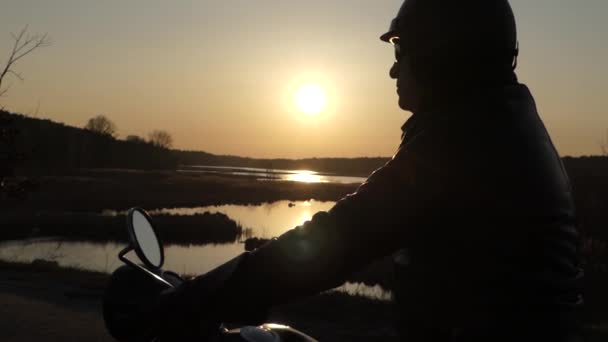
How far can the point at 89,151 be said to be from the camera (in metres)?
126

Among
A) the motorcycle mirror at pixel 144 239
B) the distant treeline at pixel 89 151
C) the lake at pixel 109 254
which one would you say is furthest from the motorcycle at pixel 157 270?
the distant treeline at pixel 89 151

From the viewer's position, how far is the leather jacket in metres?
1.22

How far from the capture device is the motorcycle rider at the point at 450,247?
123 centimetres

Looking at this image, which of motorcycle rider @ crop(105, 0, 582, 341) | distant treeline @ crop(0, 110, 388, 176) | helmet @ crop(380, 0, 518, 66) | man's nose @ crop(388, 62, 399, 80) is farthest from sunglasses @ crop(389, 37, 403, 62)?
distant treeline @ crop(0, 110, 388, 176)

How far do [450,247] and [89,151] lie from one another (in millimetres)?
135248

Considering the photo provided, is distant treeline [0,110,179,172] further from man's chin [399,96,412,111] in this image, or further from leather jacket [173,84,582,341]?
leather jacket [173,84,582,341]

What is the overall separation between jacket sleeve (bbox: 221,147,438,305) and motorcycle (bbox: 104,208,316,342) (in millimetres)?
163

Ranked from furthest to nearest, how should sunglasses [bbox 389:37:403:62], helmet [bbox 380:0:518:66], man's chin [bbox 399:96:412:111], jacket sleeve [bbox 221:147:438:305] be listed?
sunglasses [bbox 389:37:403:62], man's chin [bbox 399:96:412:111], helmet [bbox 380:0:518:66], jacket sleeve [bbox 221:147:438:305]

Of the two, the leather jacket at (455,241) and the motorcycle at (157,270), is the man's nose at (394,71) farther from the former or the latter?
the motorcycle at (157,270)

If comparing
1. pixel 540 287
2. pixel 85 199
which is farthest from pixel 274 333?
pixel 85 199

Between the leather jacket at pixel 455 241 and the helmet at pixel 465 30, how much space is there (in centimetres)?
27

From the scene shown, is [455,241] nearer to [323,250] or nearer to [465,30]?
Answer: [323,250]

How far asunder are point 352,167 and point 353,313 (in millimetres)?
188116

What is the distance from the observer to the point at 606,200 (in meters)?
24.4
